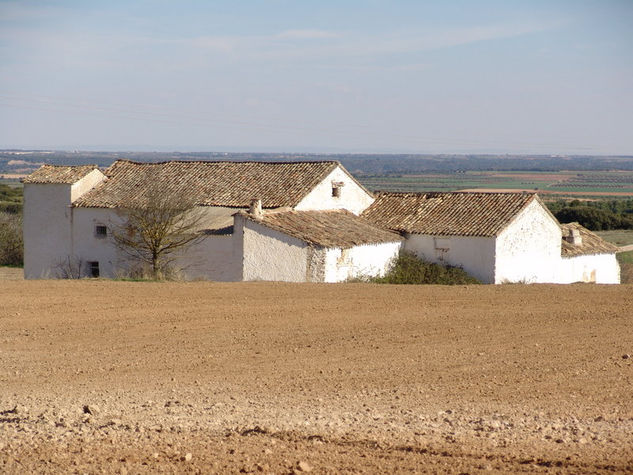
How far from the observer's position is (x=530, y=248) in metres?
29.8

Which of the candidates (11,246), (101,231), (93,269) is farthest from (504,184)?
(93,269)

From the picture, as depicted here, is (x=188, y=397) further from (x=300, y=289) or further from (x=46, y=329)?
(x=300, y=289)

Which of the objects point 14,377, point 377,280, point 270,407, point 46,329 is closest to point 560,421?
point 270,407

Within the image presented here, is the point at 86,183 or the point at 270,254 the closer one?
the point at 270,254

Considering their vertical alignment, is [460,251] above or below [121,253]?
above

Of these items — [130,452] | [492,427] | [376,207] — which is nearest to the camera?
[130,452]

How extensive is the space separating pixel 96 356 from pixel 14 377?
1393mm

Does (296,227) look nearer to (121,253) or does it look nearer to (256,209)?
(256,209)

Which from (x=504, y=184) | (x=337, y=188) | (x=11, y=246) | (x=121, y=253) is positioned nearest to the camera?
(x=121, y=253)

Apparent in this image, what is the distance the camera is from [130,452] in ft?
23.3

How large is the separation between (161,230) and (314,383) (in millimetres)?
18734

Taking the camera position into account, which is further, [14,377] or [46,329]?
[46,329]

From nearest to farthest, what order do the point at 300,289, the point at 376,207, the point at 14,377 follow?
the point at 14,377
the point at 300,289
the point at 376,207

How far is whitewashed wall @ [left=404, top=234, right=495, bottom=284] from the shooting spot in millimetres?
28203
